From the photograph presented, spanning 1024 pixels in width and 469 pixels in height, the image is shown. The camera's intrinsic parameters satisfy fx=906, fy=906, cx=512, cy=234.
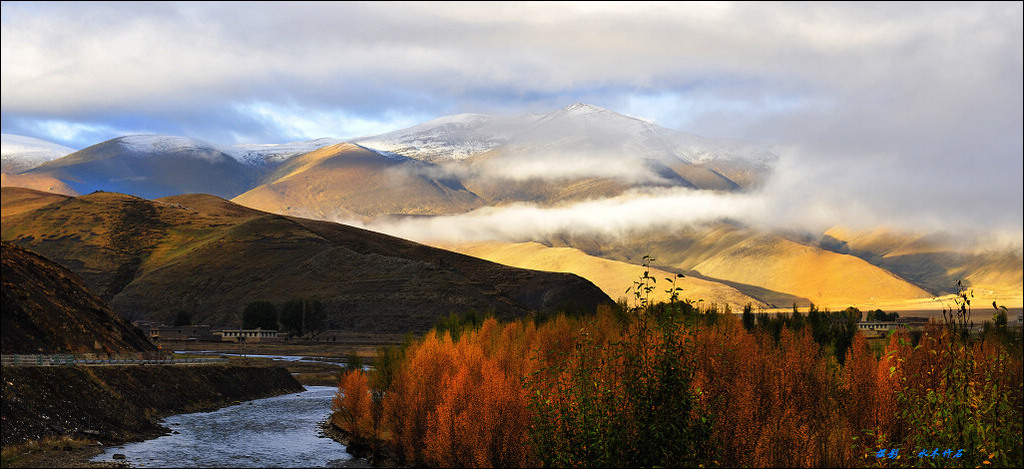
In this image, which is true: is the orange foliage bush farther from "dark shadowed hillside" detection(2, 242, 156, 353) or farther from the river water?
"dark shadowed hillside" detection(2, 242, 156, 353)

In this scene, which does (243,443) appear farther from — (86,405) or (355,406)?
(86,405)

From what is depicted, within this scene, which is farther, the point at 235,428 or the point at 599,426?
the point at 235,428

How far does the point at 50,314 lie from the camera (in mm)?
110812

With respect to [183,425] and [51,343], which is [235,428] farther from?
[51,343]

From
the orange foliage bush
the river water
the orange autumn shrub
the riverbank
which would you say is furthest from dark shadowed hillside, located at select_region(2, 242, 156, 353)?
the orange foliage bush

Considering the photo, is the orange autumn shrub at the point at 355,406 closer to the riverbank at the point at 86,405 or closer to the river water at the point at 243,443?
the river water at the point at 243,443

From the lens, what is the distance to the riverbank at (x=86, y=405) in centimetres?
7199

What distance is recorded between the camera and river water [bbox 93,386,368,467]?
72.8 m

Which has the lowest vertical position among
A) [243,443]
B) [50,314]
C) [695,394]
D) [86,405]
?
[243,443]

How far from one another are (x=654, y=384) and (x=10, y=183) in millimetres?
23245

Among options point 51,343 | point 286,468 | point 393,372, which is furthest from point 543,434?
point 51,343

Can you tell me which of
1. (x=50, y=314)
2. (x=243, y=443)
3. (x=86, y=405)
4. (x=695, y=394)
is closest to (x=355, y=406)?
(x=243, y=443)

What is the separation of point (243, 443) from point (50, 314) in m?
43.3

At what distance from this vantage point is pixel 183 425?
95.4 meters
